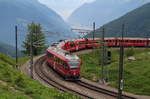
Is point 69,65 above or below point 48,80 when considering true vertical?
above

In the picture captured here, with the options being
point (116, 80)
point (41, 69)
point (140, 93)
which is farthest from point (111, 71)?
point (41, 69)

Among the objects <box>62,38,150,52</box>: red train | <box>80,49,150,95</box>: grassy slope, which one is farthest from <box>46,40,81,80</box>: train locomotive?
<box>62,38,150,52</box>: red train

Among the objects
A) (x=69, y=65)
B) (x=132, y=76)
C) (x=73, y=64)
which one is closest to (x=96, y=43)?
(x=132, y=76)

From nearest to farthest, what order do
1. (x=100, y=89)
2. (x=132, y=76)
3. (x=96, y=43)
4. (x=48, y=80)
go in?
Result: 1. (x=100, y=89)
2. (x=132, y=76)
3. (x=48, y=80)
4. (x=96, y=43)

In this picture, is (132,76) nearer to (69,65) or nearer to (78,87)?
(78,87)

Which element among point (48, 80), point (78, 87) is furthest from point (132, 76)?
point (48, 80)

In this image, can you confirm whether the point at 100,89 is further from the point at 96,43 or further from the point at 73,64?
the point at 96,43

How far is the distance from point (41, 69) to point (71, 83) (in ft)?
48.3

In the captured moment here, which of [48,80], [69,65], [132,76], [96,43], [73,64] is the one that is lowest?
[48,80]

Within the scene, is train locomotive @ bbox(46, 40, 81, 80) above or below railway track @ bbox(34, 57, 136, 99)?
above

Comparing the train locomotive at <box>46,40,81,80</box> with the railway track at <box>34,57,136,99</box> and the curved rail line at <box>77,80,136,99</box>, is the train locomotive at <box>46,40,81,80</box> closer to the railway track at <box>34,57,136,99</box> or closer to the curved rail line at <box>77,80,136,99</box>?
the railway track at <box>34,57,136,99</box>

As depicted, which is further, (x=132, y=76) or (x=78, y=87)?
(x=132, y=76)

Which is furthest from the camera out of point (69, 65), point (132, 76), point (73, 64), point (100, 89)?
point (132, 76)

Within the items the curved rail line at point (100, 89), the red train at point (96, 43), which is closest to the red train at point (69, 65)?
the curved rail line at point (100, 89)
